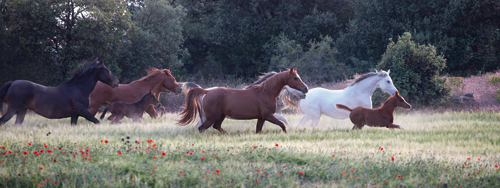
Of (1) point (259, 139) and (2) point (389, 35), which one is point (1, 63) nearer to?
(1) point (259, 139)

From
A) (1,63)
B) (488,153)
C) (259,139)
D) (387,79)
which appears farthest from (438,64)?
(1,63)

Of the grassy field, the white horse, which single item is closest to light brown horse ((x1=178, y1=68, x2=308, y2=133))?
the grassy field

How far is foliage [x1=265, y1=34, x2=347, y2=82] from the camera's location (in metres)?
27.0

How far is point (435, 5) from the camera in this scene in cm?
2673

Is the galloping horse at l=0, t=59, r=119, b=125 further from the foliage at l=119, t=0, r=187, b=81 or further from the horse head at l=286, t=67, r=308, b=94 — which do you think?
the foliage at l=119, t=0, r=187, b=81

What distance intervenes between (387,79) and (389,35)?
64.2 ft

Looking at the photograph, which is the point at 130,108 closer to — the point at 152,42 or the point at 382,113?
the point at 382,113

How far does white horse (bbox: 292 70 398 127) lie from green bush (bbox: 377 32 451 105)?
5.23m

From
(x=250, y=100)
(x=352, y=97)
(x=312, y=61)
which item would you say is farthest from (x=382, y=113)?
(x=312, y=61)

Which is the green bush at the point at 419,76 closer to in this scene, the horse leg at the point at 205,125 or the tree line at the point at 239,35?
the tree line at the point at 239,35

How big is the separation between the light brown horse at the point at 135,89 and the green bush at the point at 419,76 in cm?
891

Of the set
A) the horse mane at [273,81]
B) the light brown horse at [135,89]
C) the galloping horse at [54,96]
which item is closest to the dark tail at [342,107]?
the horse mane at [273,81]

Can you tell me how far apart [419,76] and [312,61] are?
475 inches

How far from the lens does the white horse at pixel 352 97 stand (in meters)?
10.4
